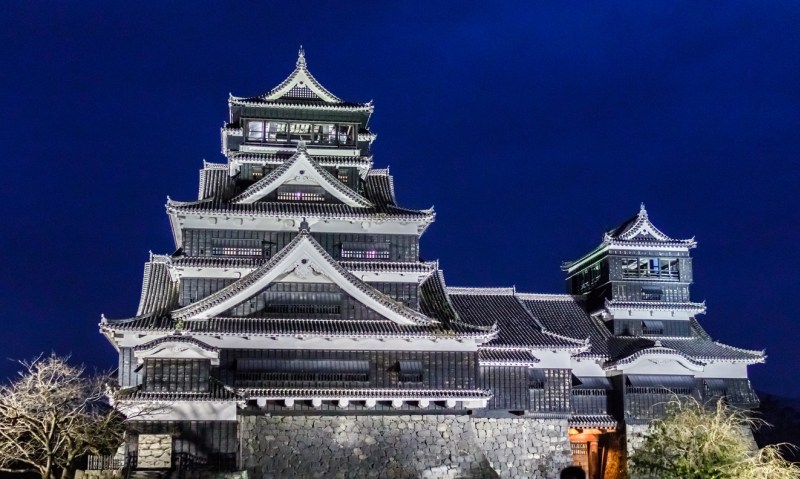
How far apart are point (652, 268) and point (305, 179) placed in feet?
63.9

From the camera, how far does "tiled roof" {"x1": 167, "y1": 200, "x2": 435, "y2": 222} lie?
121 ft

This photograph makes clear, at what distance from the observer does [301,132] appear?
42.1 meters

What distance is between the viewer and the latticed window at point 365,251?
1506 inches

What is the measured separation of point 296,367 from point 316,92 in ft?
46.3

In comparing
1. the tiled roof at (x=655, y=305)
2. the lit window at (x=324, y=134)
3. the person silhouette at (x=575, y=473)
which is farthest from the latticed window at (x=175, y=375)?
the tiled roof at (x=655, y=305)

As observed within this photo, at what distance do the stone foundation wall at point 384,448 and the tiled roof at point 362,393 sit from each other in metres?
1.30

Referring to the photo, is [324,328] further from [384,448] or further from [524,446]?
[524,446]

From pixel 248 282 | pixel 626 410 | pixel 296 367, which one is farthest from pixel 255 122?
pixel 626 410

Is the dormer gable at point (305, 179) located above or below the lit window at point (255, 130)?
below

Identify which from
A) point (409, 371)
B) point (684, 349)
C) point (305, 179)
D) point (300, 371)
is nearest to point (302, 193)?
point (305, 179)

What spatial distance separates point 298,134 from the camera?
138 ft

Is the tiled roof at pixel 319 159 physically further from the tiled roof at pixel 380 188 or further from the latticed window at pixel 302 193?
the latticed window at pixel 302 193

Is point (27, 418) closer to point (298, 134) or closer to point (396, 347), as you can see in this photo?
point (396, 347)

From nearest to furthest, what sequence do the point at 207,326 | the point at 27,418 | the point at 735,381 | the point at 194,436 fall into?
the point at 27,418, the point at 194,436, the point at 207,326, the point at 735,381
